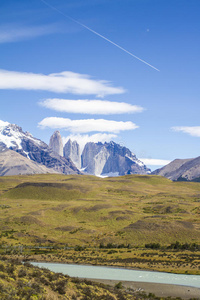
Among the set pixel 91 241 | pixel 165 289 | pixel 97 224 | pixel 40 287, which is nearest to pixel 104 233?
pixel 91 241

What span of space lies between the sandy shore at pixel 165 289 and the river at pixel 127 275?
110 inches

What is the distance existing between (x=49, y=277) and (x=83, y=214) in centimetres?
13897

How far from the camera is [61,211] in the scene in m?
181

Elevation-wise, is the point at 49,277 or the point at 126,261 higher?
→ the point at 49,277

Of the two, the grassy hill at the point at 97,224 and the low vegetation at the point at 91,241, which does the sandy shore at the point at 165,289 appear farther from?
the grassy hill at the point at 97,224

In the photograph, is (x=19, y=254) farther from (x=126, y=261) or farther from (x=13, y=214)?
(x=13, y=214)

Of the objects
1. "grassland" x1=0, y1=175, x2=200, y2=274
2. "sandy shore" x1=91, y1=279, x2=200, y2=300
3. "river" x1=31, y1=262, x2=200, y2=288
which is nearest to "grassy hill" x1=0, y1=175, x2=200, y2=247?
"grassland" x1=0, y1=175, x2=200, y2=274

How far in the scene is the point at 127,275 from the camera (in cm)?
7156

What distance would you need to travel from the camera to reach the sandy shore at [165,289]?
54.9m

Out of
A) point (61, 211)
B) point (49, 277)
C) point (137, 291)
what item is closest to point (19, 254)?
point (137, 291)

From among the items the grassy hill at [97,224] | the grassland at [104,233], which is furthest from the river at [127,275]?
the grassy hill at [97,224]

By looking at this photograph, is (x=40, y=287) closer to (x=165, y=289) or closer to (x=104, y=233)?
(x=165, y=289)

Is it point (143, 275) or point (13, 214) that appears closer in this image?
point (143, 275)

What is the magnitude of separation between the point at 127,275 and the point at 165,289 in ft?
44.2
